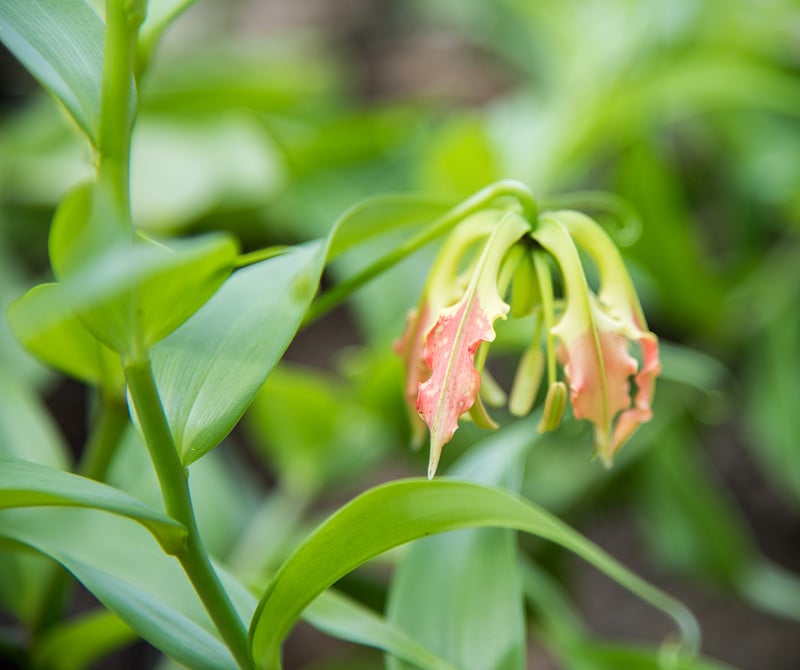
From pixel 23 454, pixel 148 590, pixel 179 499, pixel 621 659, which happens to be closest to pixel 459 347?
pixel 179 499

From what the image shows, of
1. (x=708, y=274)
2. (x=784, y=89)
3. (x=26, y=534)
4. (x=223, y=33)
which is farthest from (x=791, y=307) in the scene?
(x=223, y=33)

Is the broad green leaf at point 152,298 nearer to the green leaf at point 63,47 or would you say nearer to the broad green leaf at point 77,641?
the green leaf at point 63,47

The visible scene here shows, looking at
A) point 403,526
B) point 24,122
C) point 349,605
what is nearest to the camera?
point 403,526

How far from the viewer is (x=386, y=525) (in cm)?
47

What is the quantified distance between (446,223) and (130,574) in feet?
1.04

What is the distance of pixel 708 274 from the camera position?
129 centimetres

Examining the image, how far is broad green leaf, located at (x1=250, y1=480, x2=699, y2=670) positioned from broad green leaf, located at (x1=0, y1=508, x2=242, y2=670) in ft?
0.15

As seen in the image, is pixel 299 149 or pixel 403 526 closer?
pixel 403 526

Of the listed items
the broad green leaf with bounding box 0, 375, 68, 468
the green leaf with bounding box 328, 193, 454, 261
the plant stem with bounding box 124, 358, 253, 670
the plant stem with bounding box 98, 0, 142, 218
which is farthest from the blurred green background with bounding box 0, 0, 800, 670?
the plant stem with bounding box 98, 0, 142, 218

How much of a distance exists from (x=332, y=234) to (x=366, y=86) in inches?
68.2

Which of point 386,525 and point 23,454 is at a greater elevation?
point 386,525

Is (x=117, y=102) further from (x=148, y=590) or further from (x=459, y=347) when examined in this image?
(x=148, y=590)

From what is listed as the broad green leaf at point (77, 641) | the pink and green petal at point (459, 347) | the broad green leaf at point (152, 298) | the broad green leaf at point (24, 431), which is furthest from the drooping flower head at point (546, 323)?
the broad green leaf at point (24, 431)

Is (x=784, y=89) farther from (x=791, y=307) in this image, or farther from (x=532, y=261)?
(x=532, y=261)
